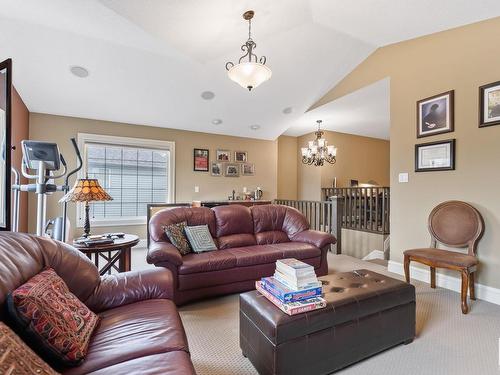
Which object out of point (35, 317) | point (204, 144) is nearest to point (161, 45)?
point (204, 144)

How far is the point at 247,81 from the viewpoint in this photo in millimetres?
2793

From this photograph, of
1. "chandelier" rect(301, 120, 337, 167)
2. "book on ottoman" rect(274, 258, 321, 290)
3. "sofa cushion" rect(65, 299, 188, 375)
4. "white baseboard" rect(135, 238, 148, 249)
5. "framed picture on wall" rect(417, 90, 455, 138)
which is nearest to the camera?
"sofa cushion" rect(65, 299, 188, 375)

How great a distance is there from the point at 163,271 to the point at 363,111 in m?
5.00

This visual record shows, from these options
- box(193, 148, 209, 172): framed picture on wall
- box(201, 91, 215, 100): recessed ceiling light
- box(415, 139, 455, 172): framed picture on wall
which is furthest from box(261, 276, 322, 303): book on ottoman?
box(193, 148, 209, 172): framed picture on wall

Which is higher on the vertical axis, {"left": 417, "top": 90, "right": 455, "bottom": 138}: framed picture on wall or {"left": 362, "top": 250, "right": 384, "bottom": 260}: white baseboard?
{"left": 417, "top": 90, "right": 455, "bottom": 138}: framed picture on wall

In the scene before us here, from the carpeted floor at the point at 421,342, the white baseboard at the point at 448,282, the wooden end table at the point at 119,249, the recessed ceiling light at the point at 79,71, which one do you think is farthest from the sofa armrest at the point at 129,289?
the recessed ceiling light at the point at 79,71

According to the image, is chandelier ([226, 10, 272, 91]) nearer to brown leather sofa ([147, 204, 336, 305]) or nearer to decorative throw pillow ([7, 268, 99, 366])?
brown leather sofa ([147, 204, 336, 305])

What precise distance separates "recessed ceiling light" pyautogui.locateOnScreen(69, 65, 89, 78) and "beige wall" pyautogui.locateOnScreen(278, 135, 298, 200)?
486 centimetres

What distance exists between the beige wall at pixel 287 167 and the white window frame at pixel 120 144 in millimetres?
3147

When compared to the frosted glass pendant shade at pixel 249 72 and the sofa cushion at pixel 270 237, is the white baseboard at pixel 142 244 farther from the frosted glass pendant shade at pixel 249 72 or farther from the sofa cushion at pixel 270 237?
the frosted glass pendant shade at pixel 249 72

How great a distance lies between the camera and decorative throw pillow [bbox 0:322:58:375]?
2.52ft

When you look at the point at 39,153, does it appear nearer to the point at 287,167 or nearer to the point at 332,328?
the point at 332,328

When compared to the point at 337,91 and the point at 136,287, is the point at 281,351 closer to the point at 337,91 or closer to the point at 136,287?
the point at 136,287

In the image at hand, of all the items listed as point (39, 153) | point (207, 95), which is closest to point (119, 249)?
point (39, 153)
